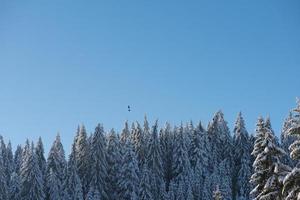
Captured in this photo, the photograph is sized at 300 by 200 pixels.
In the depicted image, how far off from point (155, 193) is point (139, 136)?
61.1ft

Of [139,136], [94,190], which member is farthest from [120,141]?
[94,190]

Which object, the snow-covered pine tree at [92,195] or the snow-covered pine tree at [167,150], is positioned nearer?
the snow-covered pine tree at [92,195]

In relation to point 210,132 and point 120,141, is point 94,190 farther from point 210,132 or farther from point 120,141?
point 210,132

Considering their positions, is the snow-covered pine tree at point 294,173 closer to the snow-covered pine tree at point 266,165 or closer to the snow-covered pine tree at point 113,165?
the snow-covered pine tree at point 266,165

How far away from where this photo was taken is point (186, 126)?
12269 centimetres

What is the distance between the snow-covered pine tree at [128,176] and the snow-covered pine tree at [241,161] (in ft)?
59.2

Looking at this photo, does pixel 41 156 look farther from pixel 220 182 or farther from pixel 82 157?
pixel 220 182

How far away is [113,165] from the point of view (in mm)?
100000

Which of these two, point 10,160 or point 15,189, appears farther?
point 10,160

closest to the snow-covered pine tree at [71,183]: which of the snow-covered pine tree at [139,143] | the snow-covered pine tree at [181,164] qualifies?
the snow-covered pine tree at [181,164]

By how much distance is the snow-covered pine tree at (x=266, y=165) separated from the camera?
98.8 ft

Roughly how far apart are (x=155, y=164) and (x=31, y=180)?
24281 millimetres

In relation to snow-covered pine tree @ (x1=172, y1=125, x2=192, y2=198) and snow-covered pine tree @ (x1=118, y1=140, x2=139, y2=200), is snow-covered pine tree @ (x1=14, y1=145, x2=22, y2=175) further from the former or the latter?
snow-covered pine tree @ (x1=172, y1=125, x2=192, y2=198)

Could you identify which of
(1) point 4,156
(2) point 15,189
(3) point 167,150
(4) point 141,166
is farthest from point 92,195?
(1) point 4,156
